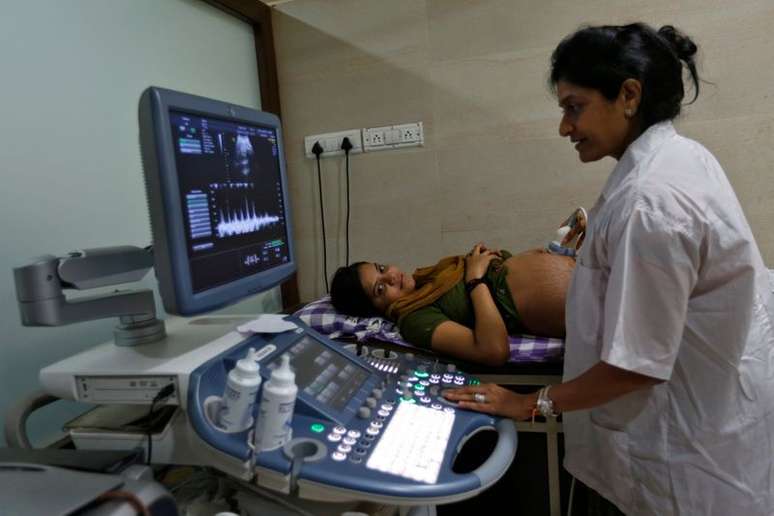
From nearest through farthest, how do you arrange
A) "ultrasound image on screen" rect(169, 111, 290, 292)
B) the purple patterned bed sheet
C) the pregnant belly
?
"ultrasound image on screen" rect(169, 111, 290, 292) < the purple patterned bed sheet < the pregnant belly

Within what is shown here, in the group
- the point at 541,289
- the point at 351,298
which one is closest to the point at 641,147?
the point at 541,289

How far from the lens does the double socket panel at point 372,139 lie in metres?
2.02

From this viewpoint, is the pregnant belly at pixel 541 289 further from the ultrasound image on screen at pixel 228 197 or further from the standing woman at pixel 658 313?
the ultrasound image on screen at pixel 228 197

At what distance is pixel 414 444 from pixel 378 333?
75 centimetres

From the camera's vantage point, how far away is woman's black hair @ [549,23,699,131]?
0.91m

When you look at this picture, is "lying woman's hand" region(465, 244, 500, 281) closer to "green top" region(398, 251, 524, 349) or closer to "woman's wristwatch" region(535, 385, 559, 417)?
"green top" region(398, 251, 524, 349)

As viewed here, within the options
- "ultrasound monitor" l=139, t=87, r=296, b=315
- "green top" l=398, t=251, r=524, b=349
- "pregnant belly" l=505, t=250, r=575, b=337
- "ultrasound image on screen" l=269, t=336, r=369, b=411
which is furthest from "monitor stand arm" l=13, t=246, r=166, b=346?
"pregnant belly" l=505, t=250, r=575, b=337

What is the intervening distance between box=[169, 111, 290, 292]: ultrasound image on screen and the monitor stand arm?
0.54ft

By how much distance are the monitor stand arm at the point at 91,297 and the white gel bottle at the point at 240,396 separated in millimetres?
290

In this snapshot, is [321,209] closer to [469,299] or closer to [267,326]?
[469,299]

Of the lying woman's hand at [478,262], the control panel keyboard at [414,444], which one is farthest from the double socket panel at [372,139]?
the control panel keyboard at [414,444]

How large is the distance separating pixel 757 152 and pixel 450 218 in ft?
3.71

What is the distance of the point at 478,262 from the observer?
1.66 m

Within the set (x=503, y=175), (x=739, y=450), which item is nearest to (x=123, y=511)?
(x=739, y=450)
